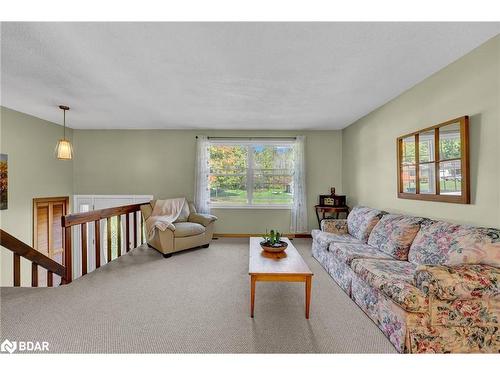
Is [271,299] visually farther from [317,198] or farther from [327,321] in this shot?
[317,198]

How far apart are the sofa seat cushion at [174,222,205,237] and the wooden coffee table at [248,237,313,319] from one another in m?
1.70

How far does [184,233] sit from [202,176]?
1.39m

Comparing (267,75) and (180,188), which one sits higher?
(267,75)

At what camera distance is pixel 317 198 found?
516 centimetres

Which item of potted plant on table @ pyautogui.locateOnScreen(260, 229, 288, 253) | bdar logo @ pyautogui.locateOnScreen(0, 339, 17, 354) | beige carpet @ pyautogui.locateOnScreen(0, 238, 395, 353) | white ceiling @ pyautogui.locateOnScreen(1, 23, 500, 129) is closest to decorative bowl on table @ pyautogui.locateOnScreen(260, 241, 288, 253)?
potted plant on table @ pyautogui.locateOnScreen(260, 229, 288, 253)

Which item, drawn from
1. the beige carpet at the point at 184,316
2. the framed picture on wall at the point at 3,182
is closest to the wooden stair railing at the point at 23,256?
the beige carpet at the point at 184,316

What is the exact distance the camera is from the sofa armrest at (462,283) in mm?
1558

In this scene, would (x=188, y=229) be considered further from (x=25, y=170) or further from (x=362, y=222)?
(x=25, y=170)

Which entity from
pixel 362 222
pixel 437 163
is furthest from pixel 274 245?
pixel 437 163

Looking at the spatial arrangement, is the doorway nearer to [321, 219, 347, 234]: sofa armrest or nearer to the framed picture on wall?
the framed picture on wall

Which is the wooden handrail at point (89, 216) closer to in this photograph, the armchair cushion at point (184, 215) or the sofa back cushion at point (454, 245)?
the armchair cushion at point (184, 215)

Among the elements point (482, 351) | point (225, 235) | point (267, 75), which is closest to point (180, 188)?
point (225, 235)

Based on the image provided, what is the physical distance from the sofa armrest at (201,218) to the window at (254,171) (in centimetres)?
68
